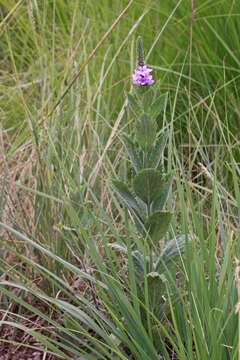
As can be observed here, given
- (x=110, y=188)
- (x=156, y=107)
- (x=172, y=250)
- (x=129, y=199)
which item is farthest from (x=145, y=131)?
(x=110, y=188)

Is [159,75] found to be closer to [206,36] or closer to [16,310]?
[206,36]

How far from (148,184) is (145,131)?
13cm

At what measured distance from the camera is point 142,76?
1.90m

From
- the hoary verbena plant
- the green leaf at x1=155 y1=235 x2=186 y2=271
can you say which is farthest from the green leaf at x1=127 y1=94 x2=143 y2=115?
the green leaf at x1=155 y1=235 x2=186 y2=271

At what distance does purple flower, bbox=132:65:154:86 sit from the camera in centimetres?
189

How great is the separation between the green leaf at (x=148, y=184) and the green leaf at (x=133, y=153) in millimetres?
55

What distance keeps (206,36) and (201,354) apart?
1.85 metres

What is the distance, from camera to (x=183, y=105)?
11.0 ft

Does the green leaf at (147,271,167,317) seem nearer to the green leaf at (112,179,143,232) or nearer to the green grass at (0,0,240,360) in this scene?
the green grass at (0,0,240,360)

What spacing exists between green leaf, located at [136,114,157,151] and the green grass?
125 millimetres

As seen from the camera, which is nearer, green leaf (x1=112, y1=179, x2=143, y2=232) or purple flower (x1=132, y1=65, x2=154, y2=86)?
purple flower (x1=132, y1=65, x2=154, y2=86)

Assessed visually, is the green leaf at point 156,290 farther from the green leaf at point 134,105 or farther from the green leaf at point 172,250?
the green leaf at point 134,105

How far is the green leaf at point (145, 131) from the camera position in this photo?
1.91 metres

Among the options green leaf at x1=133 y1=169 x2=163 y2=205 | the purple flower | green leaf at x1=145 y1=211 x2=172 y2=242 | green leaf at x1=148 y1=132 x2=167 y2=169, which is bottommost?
green leaf at x1=145 y1=211 x2=172 y2=242
